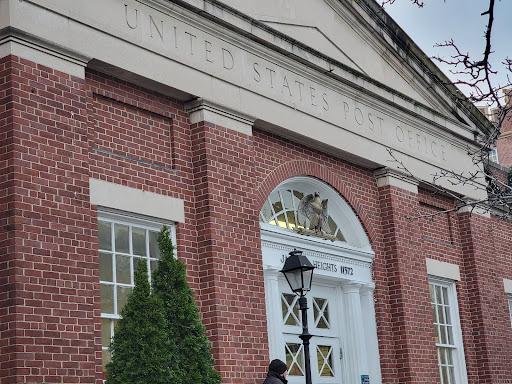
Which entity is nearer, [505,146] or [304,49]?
[304,49]

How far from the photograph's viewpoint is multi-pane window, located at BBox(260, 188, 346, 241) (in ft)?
44.5

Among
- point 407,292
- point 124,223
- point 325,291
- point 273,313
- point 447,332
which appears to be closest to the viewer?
point 124,223

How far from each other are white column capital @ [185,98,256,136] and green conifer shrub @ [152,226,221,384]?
326 centimetres

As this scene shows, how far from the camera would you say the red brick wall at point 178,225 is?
9.23m

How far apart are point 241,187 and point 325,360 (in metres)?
3.57

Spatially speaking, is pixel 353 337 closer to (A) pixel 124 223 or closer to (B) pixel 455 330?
(B) pixel 455 330

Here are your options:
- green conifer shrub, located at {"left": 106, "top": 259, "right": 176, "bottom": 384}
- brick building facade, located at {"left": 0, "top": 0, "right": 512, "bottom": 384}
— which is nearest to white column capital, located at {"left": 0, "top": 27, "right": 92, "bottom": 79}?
brick building facade, located at {"left": 0, "top": 0, "right": 512, "bottom": 384}

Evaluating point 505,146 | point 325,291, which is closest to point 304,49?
point 325,291

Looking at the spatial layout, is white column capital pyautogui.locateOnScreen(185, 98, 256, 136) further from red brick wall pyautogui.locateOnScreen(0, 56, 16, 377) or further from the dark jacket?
the dark jacket

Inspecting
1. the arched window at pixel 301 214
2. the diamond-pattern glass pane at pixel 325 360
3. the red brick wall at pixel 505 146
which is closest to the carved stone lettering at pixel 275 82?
the arched window at pixel 301 214

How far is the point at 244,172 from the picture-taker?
12.6m

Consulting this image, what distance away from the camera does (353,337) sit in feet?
48.0

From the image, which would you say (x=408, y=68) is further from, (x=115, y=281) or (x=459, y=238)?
(x=115, y=281)

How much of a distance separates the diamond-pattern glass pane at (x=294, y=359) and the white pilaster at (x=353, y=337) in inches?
51.2
